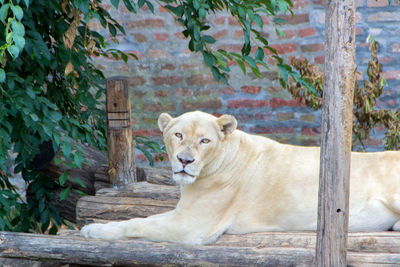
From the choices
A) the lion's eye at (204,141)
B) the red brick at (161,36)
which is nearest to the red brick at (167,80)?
the red brick at (161,36)

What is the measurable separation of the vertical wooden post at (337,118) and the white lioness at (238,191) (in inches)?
28.7

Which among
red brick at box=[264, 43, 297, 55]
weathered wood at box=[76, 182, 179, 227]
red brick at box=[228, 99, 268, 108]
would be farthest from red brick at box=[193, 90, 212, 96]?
weathered wood at box=[76, 182, 179, 227]

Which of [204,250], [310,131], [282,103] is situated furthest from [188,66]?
[204,250]

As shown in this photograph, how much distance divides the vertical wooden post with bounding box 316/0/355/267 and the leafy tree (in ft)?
3.27

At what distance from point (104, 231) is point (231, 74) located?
142 inches

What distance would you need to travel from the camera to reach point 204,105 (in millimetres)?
7363

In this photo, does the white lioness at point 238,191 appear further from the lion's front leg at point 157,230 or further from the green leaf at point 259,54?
the green leaf at point 259,54

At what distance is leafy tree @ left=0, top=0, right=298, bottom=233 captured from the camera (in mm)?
4312

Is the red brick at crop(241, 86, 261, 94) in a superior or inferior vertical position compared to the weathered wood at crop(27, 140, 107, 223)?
superior

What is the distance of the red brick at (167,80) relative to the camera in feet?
24.2

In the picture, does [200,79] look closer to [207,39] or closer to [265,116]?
[265,116]

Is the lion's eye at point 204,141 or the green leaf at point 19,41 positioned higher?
the green leaf at point 19,41

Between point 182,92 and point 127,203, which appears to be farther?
point 182,92

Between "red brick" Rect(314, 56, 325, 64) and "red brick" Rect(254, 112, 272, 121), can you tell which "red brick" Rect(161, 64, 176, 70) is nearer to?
"red brick" Rect(254, 112, 272, 121)
